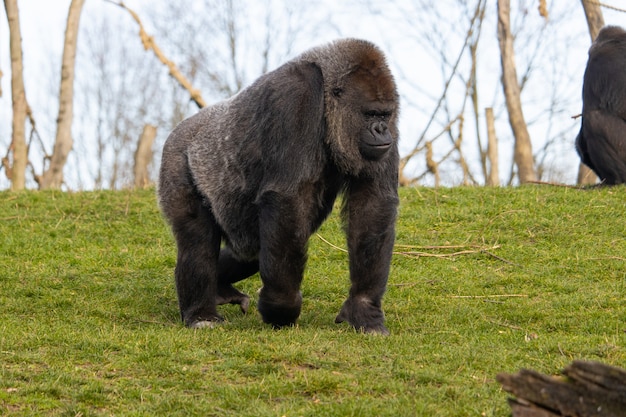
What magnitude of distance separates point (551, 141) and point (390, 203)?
26.8 m

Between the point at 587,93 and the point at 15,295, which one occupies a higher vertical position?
the point at 587,93

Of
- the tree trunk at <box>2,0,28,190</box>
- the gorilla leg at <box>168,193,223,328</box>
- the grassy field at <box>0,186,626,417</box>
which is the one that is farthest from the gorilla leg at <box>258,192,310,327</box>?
the tree trunk at <box>2,0,28,190</box>

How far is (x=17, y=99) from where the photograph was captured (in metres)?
15.4

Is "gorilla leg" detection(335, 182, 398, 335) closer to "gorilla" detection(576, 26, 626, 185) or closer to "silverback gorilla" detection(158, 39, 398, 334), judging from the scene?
"silverback gorilla" detection(158, 39, 398, 334)

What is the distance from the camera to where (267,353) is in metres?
5.10

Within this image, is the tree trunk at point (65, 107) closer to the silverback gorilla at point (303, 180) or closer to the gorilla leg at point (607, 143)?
the gorilla leg at point (607, 143)

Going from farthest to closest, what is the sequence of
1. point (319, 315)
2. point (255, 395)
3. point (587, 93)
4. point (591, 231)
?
point (587, 93) < point (591, 231) < point (319, 315) < point (255, 395)

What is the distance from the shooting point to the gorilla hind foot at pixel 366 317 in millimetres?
5855

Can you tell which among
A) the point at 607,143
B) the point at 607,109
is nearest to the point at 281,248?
the point at 607,143

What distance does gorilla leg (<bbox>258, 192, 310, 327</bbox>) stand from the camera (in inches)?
224

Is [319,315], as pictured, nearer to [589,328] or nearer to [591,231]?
[589,328]

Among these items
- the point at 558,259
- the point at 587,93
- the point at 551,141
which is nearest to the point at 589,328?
the point at 558,259

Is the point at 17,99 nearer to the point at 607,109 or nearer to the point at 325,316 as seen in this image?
the point at 607,109

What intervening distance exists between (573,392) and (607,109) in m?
8.11
